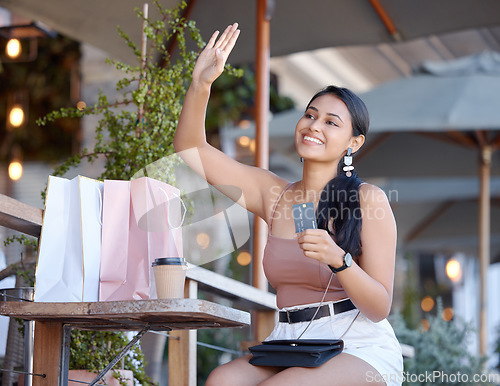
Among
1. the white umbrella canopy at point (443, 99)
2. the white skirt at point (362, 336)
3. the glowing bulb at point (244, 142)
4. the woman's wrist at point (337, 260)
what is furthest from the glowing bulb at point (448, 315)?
the woman's wrist at point (337, 260)

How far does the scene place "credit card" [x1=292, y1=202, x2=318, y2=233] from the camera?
1.70 metres

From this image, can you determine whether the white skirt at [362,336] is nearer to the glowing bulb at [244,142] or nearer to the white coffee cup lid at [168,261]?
the white coffee cup lid at [168,261]

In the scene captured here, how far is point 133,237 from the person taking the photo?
1.94 meters

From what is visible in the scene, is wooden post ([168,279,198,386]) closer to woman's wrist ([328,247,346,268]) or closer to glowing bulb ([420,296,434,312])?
woman's wrist ([328,247,346,268])

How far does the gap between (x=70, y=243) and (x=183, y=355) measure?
83cm

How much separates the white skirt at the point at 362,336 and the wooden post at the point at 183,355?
60cm

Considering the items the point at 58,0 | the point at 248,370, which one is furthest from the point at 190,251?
the point at 58,0

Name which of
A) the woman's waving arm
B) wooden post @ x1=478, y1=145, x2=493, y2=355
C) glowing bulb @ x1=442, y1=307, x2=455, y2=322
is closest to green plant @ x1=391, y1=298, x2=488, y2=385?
wooden post @ x1=478, y1=145, x2=493, y2=355

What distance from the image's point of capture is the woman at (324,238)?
1801 millimetres

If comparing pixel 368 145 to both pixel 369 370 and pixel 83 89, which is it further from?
pixel 369 370

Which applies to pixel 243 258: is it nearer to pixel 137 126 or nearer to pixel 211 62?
pixel 137 126

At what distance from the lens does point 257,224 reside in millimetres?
3393

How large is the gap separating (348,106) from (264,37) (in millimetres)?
1505

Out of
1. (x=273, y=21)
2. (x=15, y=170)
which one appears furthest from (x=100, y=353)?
(x=15, y=170)
